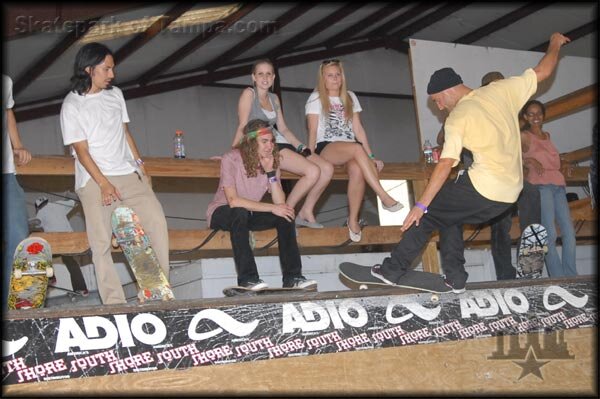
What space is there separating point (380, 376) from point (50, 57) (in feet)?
25.5

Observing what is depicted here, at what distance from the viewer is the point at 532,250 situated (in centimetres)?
664

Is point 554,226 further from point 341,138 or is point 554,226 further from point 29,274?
point 29,274

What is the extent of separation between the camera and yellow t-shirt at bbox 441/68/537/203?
532 cm

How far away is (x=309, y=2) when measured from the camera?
1270 centimetres

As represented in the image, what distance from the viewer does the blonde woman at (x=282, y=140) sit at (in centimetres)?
648

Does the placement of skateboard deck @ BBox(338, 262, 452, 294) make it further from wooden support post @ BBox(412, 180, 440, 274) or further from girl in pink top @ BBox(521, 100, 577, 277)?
girl in pink top @ BBox(521, 100, 577, 277)

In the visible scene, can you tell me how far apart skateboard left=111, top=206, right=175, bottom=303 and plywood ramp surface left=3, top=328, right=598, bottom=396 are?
2.87 feet

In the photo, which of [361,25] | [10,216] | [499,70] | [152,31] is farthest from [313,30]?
[10,216]

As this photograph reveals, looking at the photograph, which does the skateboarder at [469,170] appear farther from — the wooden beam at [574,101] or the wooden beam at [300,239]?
the wooden beam at [574,101]

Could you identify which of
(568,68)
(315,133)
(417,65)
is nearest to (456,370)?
(315,133)

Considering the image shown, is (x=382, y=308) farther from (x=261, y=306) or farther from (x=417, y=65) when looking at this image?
(x=417, y=65)

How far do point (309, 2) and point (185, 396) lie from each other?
30.6ft

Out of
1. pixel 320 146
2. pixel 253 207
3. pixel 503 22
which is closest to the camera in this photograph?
pixel 253 207

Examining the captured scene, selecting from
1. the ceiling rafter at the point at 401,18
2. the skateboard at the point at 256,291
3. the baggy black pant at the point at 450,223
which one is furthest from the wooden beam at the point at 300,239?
the ceiling rafter at the point at 401,18
